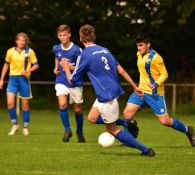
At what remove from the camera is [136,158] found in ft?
36.1

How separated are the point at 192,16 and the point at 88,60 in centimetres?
2463

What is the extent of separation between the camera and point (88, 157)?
11.1 meters

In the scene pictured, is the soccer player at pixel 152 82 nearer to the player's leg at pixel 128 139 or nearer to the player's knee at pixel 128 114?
the player's knee at pixel 128 114

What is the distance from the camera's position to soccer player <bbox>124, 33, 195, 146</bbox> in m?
12.8

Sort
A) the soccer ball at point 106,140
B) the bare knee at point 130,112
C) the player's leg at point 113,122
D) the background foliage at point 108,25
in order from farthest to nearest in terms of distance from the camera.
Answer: the background foliage at point 108,25, the bare knee at point 130,112, the soccer ball at point 106,140, the player's leg at point 113,122

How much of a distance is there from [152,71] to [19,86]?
433 centimetres

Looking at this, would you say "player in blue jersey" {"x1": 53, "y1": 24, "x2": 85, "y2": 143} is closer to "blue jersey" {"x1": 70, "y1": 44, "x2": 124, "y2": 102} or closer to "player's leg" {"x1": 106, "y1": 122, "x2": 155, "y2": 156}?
"blue jersey" {"x1": 70, "y1": 44, "x2": 124, "y2": 102}

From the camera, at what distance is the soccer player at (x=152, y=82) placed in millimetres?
12812

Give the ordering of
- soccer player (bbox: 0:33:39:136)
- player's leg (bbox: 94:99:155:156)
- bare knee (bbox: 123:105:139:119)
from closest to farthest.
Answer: player's leg (bbox: 94:99:155:156) → bare knee (bbox: 123:105:139:119) → soccer player (bbox: 0:33:39:136)

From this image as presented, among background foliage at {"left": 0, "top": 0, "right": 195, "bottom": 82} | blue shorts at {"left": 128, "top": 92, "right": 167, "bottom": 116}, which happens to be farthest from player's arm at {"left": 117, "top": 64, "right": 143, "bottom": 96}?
background foliage at {"left": 0, "top": 0, "right": 195, "bottom": 82}

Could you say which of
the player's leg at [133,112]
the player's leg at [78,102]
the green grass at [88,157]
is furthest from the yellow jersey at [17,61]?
the player's leg at [133,112]

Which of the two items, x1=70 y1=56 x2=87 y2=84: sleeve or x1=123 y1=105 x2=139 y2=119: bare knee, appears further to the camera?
x1=123 y1=105 x2=139 y2=119: bare knee

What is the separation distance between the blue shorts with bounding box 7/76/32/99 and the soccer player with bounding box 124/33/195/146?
389 cm

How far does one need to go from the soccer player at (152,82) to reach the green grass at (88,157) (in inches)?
18.7
